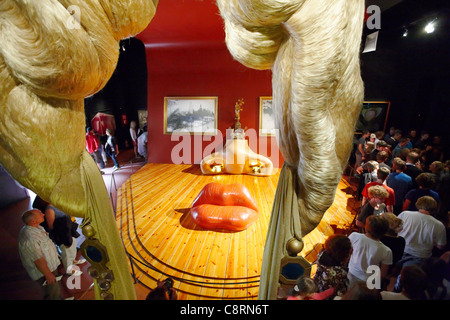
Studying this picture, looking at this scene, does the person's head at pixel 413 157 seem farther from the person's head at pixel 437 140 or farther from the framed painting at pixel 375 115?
the framed painting at pixel 375 115

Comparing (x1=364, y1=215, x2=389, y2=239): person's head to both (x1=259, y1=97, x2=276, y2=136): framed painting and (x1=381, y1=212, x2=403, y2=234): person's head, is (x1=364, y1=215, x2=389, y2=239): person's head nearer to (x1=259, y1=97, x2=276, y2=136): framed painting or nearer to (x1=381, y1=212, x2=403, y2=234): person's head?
(x1=381, y1=212, x2=403, y2=234): person's head

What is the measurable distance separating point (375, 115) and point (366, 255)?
412cm

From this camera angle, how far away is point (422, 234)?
4.47ft

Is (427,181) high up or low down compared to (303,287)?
up

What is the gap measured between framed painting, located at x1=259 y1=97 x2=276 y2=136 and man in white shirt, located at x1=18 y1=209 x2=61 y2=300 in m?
4.31

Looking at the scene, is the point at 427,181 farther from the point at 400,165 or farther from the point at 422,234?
the point at 422,234

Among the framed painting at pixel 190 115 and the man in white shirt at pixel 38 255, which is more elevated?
the framed painting at pixel 190 115

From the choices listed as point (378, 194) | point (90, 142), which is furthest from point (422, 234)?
point (90, 142)

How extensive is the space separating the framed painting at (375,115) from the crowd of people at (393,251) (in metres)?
2.37

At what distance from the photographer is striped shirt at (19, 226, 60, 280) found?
3.39 feet

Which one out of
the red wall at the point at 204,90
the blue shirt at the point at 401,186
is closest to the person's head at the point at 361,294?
the blue shirt at the point at 401,186

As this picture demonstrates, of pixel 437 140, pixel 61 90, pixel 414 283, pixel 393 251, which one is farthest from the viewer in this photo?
pixel 437 140

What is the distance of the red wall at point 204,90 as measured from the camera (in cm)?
448
